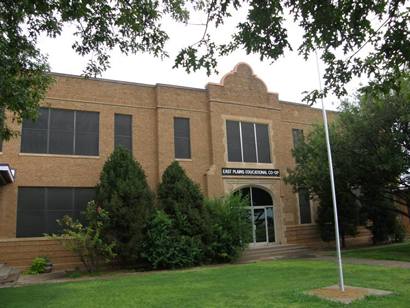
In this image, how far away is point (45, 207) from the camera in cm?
1883

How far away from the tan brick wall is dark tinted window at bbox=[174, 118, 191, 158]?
0.27 metres

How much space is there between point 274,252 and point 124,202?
8612 millimetres

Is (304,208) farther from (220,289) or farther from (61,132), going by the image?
(220,289)

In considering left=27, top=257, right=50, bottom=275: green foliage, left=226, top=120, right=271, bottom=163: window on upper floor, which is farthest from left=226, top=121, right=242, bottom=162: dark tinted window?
left=27, top=257, right=50, bottom=275: green foliage

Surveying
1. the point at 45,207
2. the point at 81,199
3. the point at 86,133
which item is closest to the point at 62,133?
the point at 86,133

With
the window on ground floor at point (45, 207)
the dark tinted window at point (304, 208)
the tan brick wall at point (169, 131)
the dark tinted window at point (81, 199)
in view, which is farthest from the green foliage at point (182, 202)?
the dark tinted window at point (304, 208)

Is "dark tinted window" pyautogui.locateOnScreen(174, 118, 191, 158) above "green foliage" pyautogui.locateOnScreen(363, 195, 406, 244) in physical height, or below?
above

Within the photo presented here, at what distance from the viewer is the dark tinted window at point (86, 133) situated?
20141 mm

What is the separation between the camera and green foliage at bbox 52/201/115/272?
16.3 m

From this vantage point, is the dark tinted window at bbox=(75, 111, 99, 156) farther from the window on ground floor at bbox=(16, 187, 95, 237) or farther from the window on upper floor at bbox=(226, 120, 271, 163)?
the window on upper floor at bbox=(226, 120, 271, 163)

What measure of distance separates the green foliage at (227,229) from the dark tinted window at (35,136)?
7.97 metres

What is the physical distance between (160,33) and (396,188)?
16.0m

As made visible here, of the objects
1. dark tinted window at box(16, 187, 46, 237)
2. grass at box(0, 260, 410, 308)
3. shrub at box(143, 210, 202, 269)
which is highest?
dark tinted window at box(16, 187, 46, 237)

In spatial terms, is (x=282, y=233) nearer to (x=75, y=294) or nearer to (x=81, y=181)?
(x=81, y=181)
